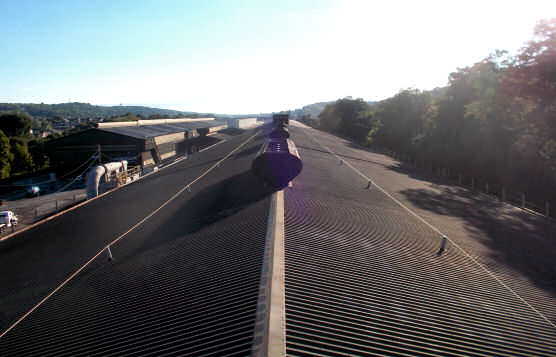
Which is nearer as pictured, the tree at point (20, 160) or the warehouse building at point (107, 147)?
the warehouse building at point (107, 147)

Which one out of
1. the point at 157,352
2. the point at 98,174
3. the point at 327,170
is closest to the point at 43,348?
the point at 157,352

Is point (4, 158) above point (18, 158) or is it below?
above

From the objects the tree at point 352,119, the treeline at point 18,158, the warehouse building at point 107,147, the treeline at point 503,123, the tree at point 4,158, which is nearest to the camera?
the treeline at point 503,123

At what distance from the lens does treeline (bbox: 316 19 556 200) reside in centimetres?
2433

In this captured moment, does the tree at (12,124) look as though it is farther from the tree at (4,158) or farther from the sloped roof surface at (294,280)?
the sloped roof surface at (294,280)

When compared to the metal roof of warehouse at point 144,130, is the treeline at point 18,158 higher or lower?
lower

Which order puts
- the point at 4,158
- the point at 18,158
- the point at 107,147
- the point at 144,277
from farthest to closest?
1. the point at 18,158
2. the point at 4,158
3. the point at 107,147
4. the point at 144,277

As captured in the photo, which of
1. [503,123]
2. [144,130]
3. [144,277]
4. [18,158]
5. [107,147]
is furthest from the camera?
[18,158]

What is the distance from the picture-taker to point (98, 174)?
1064 inches

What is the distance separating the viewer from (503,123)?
29.3 meters

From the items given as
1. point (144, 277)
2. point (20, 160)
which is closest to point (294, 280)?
point (144, 277)

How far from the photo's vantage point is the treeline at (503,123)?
24.3 m

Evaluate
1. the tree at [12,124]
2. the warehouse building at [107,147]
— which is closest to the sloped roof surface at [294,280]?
the warehouse building at [107,147]

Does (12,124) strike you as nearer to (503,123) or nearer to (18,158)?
(18,158)
